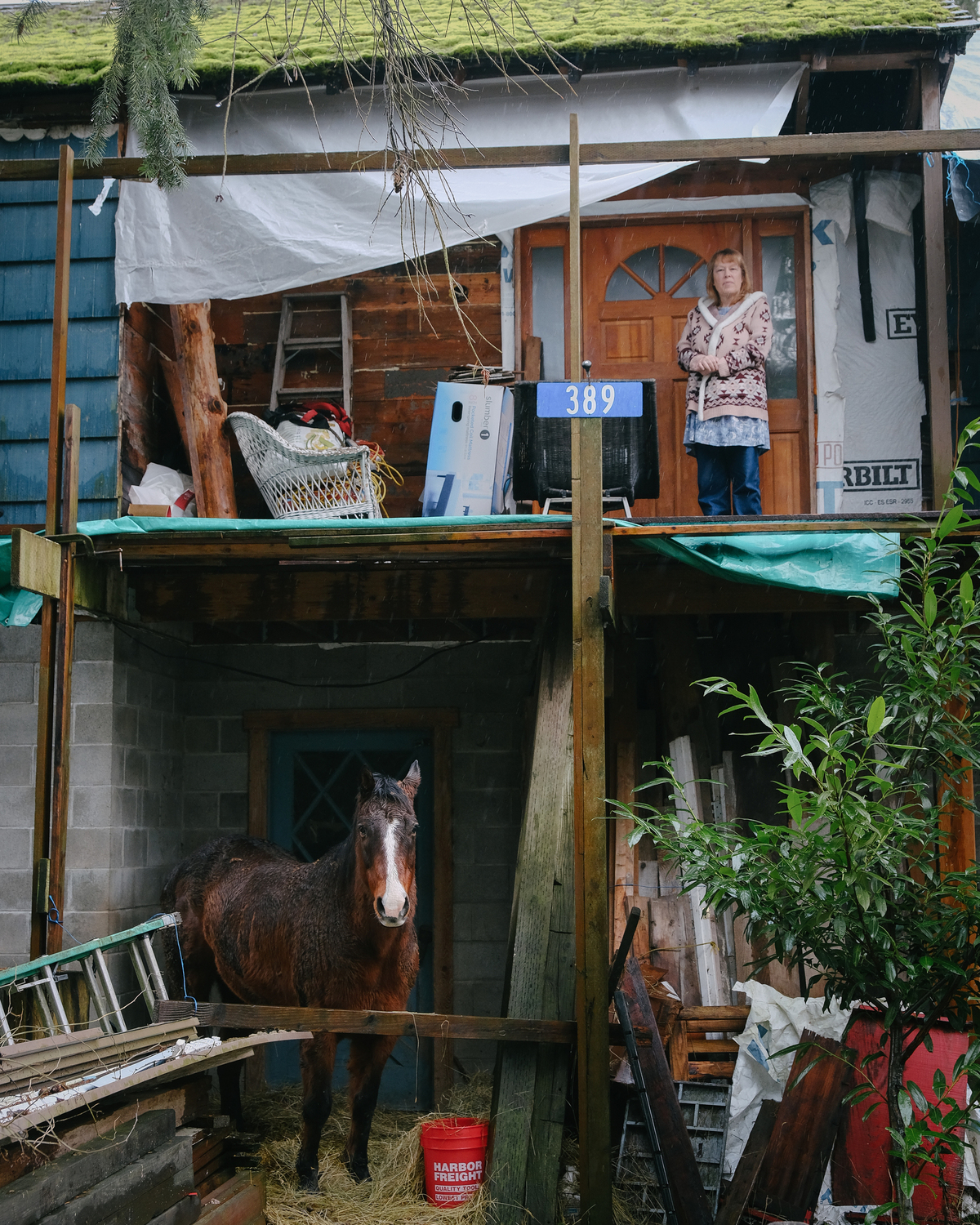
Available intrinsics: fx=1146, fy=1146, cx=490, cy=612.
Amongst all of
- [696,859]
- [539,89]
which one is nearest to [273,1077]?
[696,859]

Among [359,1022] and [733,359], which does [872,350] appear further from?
[359,1022]

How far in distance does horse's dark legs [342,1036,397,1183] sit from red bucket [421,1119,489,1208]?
0.41m

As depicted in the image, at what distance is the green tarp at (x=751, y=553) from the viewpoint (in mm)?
5547

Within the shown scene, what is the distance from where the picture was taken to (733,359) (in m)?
7.05

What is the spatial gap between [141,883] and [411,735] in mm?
2036

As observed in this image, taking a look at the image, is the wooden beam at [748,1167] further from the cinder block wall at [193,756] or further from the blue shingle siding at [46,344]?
the blue shingle siding at [46,344]

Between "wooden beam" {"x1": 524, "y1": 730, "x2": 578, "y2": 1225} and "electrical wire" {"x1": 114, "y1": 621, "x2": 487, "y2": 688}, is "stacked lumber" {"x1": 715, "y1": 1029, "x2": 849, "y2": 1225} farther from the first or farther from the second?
"electrical wire" {"x1": 114, "y1": 621, "x2": 487, "y2": 688}

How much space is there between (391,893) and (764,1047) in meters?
2.38

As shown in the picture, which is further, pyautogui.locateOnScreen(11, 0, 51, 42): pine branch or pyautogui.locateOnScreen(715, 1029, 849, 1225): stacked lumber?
pyautogui.locateOnScreen(715, 1029, 849, 1225): stacked lumber

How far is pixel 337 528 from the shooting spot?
562 cm

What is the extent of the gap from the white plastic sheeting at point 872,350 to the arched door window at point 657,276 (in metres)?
0.86

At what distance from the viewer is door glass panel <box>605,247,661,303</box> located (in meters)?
8.30

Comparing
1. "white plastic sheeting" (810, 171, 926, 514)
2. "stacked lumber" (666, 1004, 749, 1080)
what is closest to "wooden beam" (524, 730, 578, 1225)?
"stacked lumber" (666, 1004, 749, 1080)

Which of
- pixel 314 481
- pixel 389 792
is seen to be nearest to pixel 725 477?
pixel 314 481
